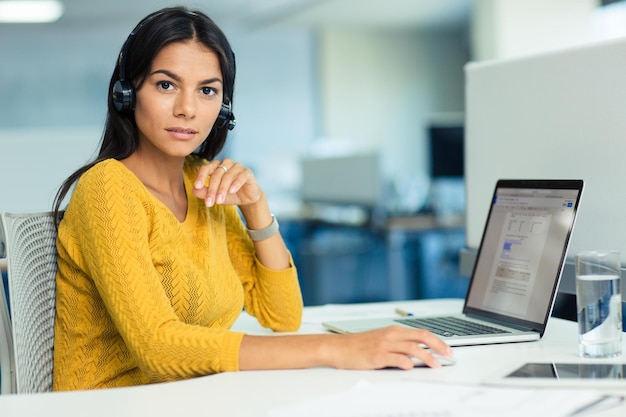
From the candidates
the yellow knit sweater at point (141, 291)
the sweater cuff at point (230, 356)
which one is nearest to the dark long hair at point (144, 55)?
the yellow knit sweater at point (141, 291)

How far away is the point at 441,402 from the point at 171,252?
1.79 feet

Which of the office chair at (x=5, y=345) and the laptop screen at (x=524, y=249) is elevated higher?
the laptop screen at (x=524, y=249)

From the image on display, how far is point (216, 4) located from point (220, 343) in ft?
23.5

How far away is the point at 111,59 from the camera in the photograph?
8969mm

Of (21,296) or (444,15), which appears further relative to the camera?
(444,15)

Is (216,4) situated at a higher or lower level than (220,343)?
higher

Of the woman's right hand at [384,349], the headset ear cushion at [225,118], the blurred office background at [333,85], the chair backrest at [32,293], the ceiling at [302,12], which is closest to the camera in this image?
the woman's right hand at [384,349]

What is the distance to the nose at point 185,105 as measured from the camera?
4.38ft

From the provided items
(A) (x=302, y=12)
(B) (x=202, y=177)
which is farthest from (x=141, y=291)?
(A) (x=302, y=12)

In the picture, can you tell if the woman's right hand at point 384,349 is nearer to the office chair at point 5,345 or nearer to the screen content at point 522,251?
the screen content at point 522,251

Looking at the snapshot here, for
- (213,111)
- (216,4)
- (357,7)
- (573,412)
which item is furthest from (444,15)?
(573,412)

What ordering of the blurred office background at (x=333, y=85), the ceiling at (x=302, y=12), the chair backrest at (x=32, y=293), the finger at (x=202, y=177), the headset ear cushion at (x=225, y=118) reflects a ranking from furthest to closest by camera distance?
1. the ceiling at (x=302, y=12)
2. the blurred office background at (x=333, y=85)
3. the headset ear cushion at (x=225, y=118)
4. the finger at (x=202, y=177)
5. the chair backrest at (x=32, y=293)

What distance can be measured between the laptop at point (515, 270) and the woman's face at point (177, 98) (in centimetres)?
41

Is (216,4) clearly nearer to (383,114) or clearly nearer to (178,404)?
(383,114)
